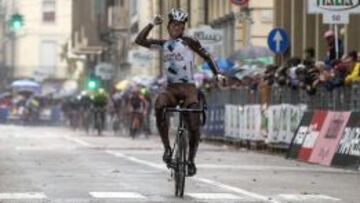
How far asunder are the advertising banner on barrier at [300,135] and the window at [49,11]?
3505 inches

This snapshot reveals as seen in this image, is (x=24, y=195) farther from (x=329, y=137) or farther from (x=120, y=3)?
(x=120, y=3)

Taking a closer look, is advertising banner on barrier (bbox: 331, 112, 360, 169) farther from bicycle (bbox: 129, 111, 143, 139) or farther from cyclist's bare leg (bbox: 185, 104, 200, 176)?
bicycle (bbox: 129, 111, 143, 139)

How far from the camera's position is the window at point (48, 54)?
112562 millimetres

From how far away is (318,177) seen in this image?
721 inches

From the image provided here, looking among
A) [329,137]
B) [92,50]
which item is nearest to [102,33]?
[92,50]

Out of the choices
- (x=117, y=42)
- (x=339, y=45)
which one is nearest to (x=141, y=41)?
(x=339, y=45)

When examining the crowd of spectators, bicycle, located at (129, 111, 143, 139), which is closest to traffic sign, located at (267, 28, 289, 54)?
the crowd of spectators

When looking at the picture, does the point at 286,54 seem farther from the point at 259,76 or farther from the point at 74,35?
the point at 74,35

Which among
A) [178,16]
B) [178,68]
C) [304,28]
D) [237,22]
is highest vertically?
[237,22]

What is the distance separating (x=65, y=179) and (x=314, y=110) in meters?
8.68

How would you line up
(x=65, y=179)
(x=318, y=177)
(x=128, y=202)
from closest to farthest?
(x=128, y=202)
(x=65, y=179)
(x=318, y=177)

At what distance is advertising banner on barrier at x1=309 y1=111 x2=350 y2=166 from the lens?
850 inches

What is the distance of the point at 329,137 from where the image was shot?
869 inches

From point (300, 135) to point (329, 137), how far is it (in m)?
1.91
